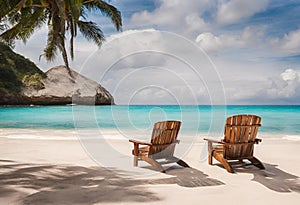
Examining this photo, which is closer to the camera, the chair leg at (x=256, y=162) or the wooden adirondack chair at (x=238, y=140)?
the wooden adirondack chair at (x=238, y=140)

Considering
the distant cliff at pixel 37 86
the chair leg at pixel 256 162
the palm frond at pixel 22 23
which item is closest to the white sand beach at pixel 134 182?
the chair leg at pixel 256 162

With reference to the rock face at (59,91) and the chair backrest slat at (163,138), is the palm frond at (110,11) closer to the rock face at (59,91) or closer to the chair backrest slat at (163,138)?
the chair backrest slat at (163,138)

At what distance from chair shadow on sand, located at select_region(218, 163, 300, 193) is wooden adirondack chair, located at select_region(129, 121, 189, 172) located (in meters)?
1.14

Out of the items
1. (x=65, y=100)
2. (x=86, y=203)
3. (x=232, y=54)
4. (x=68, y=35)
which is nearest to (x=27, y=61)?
(x=65, y=100)

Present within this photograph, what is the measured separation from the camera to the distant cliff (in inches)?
1533

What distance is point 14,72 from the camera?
127 ft

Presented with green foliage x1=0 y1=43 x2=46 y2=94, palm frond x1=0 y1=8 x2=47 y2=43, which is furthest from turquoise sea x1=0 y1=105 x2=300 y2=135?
green foliage x1=0 y1=43 x2=46 y2=94

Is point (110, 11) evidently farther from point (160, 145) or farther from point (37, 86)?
point (37, 86)

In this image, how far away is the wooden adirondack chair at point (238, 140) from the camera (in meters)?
5.46

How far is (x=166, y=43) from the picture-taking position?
6.77m

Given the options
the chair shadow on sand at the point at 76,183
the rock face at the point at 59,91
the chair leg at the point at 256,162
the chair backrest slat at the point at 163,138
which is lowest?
the chair shadow on sand at the point at 76,183

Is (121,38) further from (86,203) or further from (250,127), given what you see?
(86,203)

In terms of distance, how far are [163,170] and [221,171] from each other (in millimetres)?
1018

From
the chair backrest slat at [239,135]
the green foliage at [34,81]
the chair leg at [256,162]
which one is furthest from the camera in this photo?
the green foliage at [34,81]
